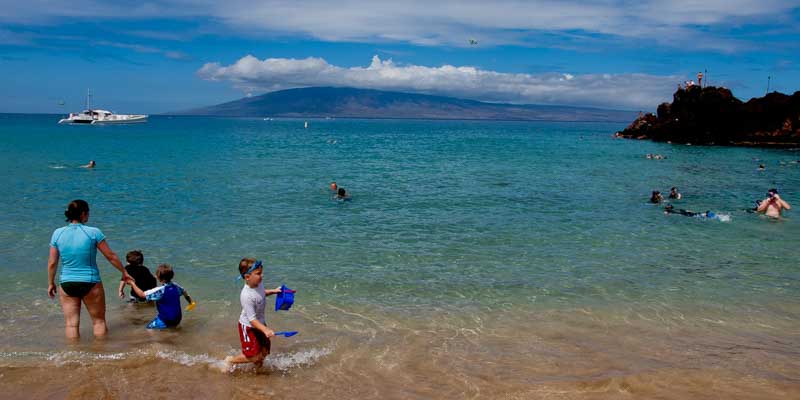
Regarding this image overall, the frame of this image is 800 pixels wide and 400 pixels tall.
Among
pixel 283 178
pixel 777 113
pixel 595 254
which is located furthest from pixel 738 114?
pixel 595 254

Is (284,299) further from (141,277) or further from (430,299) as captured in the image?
(430,299)

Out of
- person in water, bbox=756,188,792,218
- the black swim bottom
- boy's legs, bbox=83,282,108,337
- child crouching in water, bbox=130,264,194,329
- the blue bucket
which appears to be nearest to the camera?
the blue bucket

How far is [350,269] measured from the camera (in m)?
14.1

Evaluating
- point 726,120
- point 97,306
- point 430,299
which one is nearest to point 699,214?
point 430,299

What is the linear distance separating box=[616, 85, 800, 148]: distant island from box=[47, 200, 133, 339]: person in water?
8607 centimetres

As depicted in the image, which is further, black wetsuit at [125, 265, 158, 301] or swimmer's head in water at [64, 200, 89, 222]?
black wetsuit at [125, 265, 158, 301]

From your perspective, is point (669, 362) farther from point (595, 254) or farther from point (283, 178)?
point (283, 178)

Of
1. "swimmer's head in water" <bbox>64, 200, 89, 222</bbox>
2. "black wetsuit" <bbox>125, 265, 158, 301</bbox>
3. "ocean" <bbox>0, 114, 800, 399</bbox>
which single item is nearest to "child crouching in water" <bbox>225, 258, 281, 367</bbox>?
"ocean" <bbox>0, 114, 800, 399</bbox>

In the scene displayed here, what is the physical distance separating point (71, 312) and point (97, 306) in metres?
0.42

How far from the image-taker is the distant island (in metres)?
75.7

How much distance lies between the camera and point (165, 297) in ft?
31.9

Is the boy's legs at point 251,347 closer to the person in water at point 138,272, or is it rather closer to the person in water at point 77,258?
the person in water at point 77,258

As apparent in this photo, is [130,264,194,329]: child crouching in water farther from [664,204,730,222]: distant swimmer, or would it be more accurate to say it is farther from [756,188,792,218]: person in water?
[756,188,792,218]: person in water

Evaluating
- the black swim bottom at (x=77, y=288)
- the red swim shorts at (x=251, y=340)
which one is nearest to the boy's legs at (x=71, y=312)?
the black swim bottom at (x=77, y=288)
